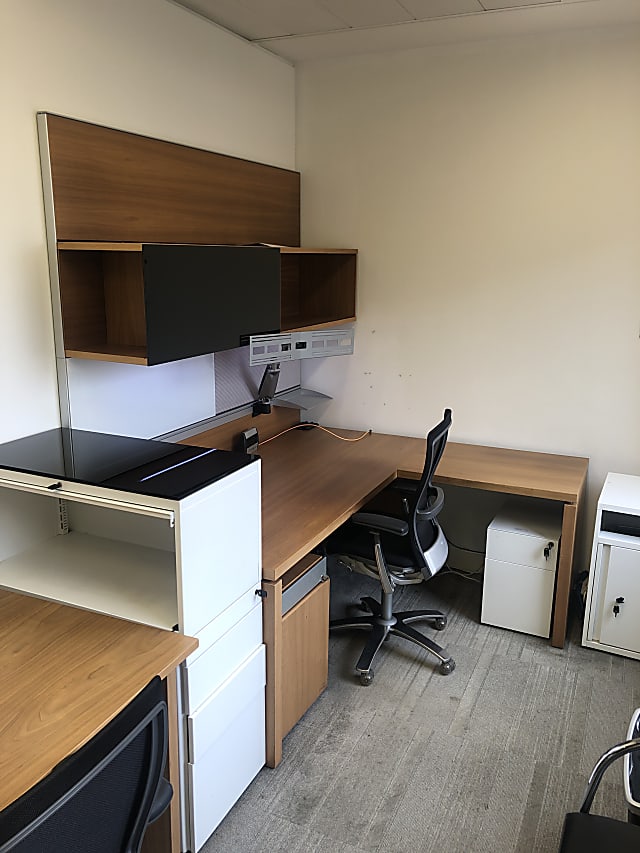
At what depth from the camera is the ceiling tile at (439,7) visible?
2.57 metres

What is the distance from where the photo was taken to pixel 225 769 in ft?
6.61

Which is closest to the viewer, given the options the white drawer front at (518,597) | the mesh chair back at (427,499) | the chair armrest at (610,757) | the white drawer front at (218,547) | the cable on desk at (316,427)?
the chair armrest at (610,757)

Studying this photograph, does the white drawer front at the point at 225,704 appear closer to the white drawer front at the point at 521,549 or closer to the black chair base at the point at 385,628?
the black chair base at the point at 385,628

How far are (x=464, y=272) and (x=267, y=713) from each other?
218 centimetres

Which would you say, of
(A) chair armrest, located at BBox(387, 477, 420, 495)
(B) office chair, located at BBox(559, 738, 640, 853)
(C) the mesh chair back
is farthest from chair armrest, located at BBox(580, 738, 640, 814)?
(A) chair armrest, located at BBox(387, 477, 420, 495)

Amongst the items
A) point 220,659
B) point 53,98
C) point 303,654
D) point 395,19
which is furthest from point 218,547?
point 395,19

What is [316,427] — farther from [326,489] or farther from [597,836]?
A: [597,836]

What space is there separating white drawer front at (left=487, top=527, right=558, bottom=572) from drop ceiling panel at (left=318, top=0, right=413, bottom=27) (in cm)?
213

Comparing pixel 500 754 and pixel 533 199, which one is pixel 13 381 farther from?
pixel 533 199

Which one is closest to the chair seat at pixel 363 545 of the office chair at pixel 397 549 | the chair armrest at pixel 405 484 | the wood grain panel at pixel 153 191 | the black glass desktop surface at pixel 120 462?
the office chair at pixel 397 549

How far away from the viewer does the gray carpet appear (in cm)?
202

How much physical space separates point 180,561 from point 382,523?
3.54 ft

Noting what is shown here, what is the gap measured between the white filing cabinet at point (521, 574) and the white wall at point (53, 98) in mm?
1656

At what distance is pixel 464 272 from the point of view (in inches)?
131
